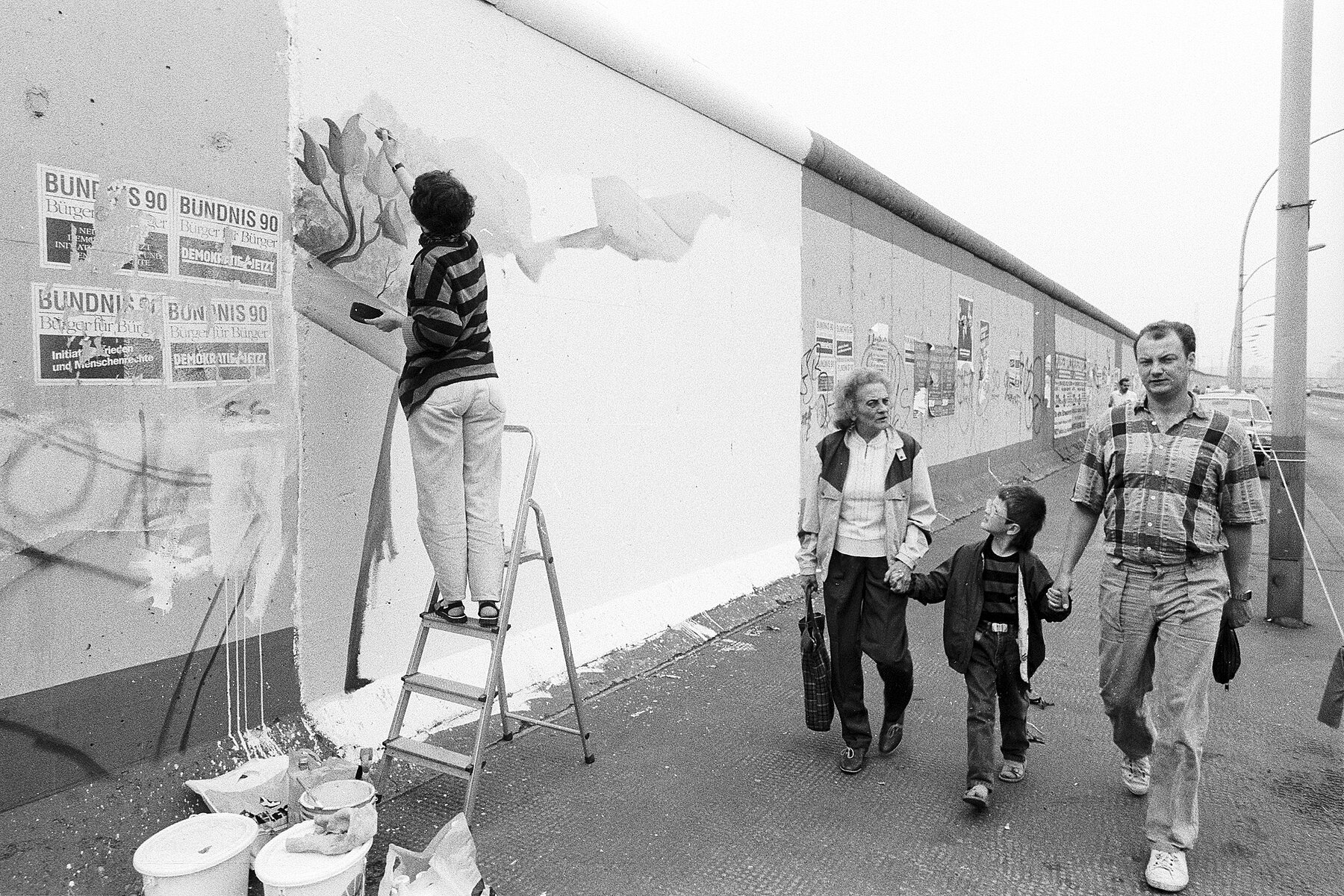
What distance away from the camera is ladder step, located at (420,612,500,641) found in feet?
11.9

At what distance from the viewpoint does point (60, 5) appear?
307 cm

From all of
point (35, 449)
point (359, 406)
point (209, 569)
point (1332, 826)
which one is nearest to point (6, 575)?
point (35, 449)

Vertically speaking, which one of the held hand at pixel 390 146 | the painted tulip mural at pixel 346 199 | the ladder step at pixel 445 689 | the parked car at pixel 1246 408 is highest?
the held hand at pixel 390 146

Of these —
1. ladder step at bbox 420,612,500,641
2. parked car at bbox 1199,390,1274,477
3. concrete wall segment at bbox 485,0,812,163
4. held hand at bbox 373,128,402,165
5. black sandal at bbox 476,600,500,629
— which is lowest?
ladder step at bbox 420,612,500,641

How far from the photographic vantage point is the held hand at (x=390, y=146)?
168 inches

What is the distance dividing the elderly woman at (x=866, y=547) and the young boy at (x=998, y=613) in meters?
0.28

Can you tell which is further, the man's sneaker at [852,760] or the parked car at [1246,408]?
the parked car at [1246,408]

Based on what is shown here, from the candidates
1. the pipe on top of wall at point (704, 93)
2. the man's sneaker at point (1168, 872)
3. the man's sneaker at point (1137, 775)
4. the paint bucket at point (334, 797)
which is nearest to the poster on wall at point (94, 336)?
the paint bucket at point (334, 797)

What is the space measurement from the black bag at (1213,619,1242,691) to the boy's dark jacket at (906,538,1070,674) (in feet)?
1.87

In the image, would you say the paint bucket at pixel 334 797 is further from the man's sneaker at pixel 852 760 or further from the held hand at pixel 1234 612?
the held hand at pixel 1234 612

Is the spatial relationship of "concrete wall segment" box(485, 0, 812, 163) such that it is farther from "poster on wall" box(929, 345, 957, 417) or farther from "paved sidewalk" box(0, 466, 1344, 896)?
"poster on wall" box(929, 345, 957, 417)

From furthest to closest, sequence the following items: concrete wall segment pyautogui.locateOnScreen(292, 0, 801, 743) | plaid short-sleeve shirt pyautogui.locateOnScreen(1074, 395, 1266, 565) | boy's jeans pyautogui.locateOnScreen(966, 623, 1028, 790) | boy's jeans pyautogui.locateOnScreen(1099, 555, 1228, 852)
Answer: concrete wall segment pyautogui.locateOnScreen(292, 0, 801, 743)
boy's jeans pyautogui.locateOnScreen(966, 623, 1028, 790)
plaid short-sleeve shirt pyautogui.locateOnScreen(1074, 395, 1266, 565)
boy's jeans pyautogui.locateOnScreen(1099, 555, 1228, 852)

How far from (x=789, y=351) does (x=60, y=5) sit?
611 centimetres

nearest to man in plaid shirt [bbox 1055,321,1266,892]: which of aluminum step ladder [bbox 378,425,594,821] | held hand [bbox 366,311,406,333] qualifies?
aluminum step ladder [bbox 378,425,594,821]
